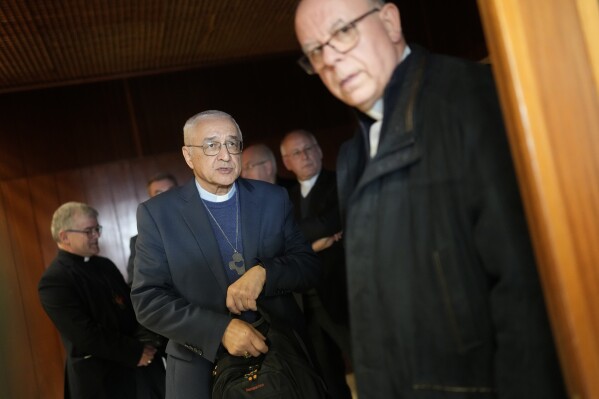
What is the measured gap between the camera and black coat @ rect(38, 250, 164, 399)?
3.53 meters

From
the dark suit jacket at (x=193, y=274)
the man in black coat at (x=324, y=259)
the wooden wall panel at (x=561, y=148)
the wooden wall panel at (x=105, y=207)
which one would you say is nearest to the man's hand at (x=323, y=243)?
the man in black coat at (x=324, y=259)

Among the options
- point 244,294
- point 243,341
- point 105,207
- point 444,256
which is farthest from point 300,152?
point 444,256

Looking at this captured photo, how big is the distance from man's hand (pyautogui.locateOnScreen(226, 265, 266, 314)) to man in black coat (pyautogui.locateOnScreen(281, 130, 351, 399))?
4.59 feet

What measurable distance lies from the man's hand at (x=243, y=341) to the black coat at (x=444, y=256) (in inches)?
30.8

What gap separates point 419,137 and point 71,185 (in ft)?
17.2

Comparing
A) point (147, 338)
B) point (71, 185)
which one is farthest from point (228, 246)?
point (71, 185)

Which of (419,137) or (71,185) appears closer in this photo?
(419,137)

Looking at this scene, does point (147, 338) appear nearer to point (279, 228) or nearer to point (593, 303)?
point (279, 228)

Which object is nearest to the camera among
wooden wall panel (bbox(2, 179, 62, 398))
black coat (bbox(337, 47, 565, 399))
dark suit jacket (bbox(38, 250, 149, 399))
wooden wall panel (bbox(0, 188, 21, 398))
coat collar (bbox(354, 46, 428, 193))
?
black coat (bbox(337, 47, 565, 399))

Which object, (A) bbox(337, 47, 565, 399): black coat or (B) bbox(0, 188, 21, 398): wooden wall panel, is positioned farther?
(B) bbox(0, 188, 21, 398): wooden wall panel

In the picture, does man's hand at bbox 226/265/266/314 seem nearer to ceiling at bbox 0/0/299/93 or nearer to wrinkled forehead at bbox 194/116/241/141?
wrinkled forehead at bbox 194/116/241/141

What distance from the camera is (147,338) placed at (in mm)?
3648

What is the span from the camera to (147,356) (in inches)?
143

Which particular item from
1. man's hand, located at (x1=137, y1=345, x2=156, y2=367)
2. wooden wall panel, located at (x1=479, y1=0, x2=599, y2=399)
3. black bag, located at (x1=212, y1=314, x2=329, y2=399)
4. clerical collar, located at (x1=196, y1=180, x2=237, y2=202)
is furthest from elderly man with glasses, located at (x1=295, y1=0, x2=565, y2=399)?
man's hand, located at (x1=137, y1=345, x2=156, y2=367)
